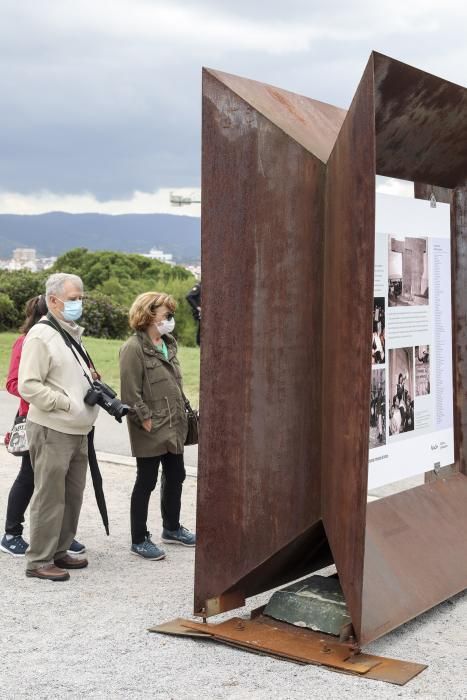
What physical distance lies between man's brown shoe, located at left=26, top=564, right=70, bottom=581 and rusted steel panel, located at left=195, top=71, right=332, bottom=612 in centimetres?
130

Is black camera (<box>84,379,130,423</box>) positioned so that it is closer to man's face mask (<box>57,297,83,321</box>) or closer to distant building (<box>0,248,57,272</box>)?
man's face mask (<box>57,297,83,321</box>)

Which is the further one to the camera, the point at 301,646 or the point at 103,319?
A: the point at 103,319

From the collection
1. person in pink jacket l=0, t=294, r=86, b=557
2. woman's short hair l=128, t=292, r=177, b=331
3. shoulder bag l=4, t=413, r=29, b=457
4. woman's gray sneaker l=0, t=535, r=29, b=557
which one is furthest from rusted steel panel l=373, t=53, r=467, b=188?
woman's gray sneaker l=0, t=535, r=29, b=557

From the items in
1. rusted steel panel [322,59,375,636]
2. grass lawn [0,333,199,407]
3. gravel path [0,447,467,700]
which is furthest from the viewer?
grass lawn [0,333,199,407]

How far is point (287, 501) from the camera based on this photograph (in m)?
4.89

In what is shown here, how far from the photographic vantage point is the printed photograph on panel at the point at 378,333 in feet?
16.8

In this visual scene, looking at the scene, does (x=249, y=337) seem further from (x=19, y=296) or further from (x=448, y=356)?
(x=19, y=296)

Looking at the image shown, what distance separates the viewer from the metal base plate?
14.4ft

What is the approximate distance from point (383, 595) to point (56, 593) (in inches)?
74.5

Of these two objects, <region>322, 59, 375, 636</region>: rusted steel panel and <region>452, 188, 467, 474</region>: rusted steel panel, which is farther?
<region>452, 188, 467, 474</region>: rusted steel panel

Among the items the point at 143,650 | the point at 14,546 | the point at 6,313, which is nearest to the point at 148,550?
the point at 14,546

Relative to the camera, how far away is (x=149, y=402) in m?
6.38

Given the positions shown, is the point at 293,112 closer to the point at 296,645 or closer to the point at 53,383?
the point at 53,383

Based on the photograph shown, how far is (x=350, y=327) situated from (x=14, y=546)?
314cm
